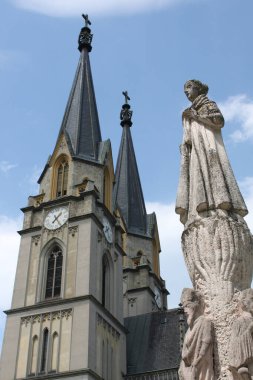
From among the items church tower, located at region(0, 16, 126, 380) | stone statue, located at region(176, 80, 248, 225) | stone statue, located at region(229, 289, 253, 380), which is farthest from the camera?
church tower, located at region(0, 16, 126, 380)

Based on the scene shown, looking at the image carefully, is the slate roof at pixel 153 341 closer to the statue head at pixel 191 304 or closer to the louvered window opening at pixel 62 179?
the louvered window opening at pixel 62 179

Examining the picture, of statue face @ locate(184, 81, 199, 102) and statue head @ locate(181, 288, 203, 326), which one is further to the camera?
statue face @ locate(184, 81, 199, 102)

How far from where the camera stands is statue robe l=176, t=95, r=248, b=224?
4.66 metres

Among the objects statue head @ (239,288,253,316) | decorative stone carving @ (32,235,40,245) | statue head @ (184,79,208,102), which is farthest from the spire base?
statue head @ (239,288,253,316)

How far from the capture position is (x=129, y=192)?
132 feet

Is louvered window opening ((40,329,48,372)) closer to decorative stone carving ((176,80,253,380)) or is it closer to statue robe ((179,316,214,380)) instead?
decorative stone carving ((176,80,253,380))

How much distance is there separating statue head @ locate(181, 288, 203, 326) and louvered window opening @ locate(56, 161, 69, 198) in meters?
24.7

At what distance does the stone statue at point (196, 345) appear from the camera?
3889 millimetres

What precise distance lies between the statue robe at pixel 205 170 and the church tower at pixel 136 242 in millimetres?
29774

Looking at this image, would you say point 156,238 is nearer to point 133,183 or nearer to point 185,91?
point 133,183

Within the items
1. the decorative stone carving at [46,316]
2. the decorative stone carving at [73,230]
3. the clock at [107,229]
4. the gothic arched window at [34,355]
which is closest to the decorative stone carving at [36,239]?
the decorative stone carving at [73,230]

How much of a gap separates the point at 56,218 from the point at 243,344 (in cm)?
2420

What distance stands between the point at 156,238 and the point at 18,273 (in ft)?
48.6

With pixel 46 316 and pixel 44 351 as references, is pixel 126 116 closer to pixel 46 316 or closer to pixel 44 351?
pixel 46 316
